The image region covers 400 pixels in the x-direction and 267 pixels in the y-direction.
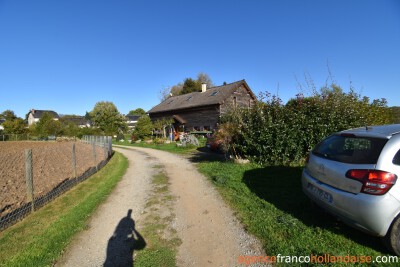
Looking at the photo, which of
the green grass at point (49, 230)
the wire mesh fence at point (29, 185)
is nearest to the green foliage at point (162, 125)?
the wire mesh fence at point (29, 185)

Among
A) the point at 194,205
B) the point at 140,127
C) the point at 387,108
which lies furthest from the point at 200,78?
the point at 194,205

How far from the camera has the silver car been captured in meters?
3.30

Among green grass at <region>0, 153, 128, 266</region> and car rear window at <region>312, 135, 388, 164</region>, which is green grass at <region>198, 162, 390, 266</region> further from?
green grass at <region>0, 153, 128, 266</region>

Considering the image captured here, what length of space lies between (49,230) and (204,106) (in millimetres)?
26788

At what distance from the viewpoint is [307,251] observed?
145 inches

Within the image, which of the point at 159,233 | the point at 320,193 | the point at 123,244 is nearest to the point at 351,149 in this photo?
the point at 320,193

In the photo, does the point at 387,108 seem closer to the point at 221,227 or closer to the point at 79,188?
the point at 221,227

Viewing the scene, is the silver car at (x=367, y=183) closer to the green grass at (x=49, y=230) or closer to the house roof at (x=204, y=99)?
the green grass at (x=49, y=230)

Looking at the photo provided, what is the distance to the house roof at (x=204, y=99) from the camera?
1203 inches

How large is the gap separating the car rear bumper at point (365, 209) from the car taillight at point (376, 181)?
0.23 feet

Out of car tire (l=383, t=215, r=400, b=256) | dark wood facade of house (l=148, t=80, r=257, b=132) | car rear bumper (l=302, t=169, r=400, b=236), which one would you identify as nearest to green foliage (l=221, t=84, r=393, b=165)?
car rear bumper (l=302, t=169, r=400, b=236)

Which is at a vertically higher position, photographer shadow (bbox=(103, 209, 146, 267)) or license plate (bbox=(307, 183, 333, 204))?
license plate (bbox=(307, 183, 333, 204))

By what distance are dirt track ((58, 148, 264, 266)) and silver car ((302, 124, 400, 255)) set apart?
4.67 ft

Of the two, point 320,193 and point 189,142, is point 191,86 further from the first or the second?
point 320,193
